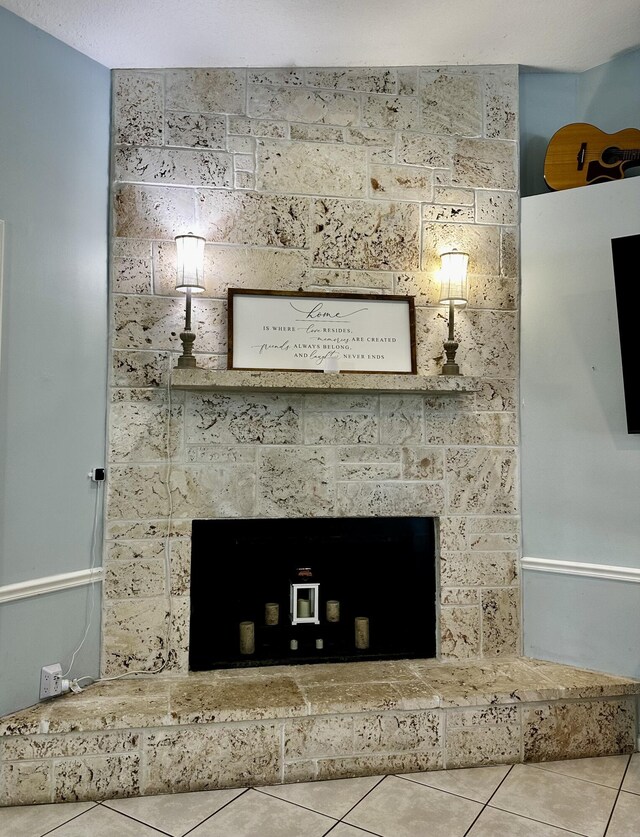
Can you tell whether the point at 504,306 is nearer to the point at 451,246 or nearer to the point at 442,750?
the point at 451,246

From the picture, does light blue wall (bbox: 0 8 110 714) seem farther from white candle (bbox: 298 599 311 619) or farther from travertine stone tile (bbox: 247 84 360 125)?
white candle (bbox: 298 599 311 619)

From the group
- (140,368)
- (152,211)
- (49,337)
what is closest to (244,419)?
(140,368)

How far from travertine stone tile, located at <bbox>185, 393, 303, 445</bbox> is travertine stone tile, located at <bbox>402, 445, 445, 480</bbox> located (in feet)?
1.55

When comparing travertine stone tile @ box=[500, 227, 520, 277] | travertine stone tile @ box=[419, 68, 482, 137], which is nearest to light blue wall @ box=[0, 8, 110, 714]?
travertine stone tile @ box=[419, 68, 482, 137]

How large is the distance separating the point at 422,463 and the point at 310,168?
136cm

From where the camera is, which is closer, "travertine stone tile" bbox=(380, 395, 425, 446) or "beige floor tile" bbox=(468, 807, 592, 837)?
"beige floor tile" bbox=(468, 807, 592, 837)

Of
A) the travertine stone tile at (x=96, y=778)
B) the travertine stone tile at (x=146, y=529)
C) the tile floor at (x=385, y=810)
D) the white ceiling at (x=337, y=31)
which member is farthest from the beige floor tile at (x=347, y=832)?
the white ceiling at (x=337, y=31)

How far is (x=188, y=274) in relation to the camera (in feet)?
8.26

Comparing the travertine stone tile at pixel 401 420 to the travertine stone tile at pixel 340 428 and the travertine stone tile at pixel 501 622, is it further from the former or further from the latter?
the travertine stone tile at pixel 501 622

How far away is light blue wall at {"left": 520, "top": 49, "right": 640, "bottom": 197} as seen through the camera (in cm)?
287

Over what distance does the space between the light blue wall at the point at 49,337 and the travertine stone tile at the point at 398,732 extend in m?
1.07

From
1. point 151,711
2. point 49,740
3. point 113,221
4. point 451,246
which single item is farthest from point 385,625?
point 113,221

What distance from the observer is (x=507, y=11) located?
2455 millimetres

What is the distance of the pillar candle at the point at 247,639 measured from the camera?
2768 millimetres
